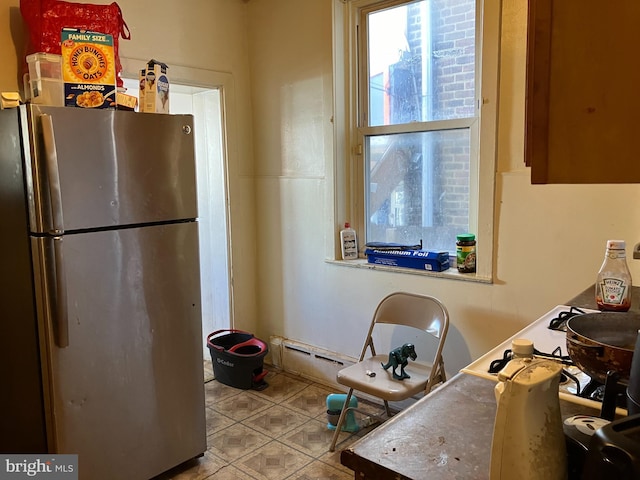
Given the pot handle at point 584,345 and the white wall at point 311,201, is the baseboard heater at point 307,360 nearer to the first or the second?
the white wall at point 311,201

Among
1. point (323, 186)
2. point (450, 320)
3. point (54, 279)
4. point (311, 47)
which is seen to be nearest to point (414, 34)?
point (311, 47)

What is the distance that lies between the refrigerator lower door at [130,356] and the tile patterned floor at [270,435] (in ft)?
0.54

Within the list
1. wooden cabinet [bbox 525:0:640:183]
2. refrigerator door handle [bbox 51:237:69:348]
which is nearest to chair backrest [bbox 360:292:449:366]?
refrigerator door handle [bbox 51:237:69:348]

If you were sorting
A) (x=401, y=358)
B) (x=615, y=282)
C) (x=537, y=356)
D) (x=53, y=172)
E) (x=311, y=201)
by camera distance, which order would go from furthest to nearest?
(x=311, y=201) < (x=401, y=358) < (x=53, y=172) < (x=615, y=282) < (x=537, y=356)

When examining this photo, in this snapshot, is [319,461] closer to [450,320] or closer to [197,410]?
[197,410]

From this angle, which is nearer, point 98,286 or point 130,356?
point 98,286

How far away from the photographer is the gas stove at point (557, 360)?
1.07 metres

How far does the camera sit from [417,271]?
2.62m

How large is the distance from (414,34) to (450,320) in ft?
4.85

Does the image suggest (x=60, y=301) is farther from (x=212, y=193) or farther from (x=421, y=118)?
(x=421, y=118)

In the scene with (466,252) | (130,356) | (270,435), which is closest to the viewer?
(130,356)

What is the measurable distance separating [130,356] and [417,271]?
1.42 meters

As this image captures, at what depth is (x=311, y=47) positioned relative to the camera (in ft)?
9.66

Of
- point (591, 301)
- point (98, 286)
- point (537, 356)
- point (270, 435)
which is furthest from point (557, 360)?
point (270, 435)
